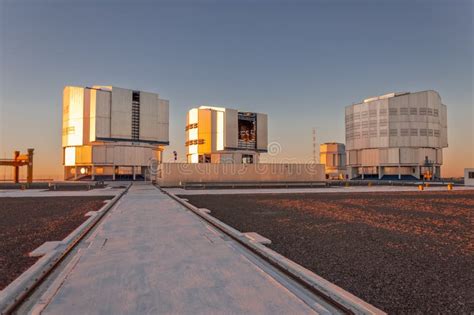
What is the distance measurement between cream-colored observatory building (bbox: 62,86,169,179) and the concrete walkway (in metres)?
72.9

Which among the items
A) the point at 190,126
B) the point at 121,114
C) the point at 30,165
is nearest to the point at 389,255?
the point at 30,165

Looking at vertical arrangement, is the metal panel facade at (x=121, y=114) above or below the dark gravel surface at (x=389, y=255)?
above

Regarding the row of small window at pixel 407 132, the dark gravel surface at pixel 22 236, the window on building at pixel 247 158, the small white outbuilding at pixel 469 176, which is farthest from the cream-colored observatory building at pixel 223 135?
the dark gravel surface at pixel 22 236

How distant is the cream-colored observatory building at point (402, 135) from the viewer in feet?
292

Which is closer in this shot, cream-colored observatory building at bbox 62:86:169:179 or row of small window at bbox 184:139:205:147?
cream-colored observatory building at bbox 62:86:169:179

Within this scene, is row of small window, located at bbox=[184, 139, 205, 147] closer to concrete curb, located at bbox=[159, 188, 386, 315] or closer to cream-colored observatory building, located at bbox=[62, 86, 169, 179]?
cream-colored observatory building, located at bbox=[62, 86, 169, 179]

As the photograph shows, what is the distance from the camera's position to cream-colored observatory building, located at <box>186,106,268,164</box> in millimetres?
89062

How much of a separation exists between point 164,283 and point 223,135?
276ft

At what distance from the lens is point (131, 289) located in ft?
15.3

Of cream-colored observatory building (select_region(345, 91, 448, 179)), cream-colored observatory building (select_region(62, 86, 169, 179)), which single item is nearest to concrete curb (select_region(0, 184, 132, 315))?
cream-colored observatory building (select_region(62, 86, 169, 179))

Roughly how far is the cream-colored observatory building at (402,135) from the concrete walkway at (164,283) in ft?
306

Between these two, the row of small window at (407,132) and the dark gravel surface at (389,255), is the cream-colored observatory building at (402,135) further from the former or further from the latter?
the dark gravel surface at (389,255)

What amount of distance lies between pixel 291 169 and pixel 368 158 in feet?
157

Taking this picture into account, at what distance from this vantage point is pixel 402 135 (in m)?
89.3
